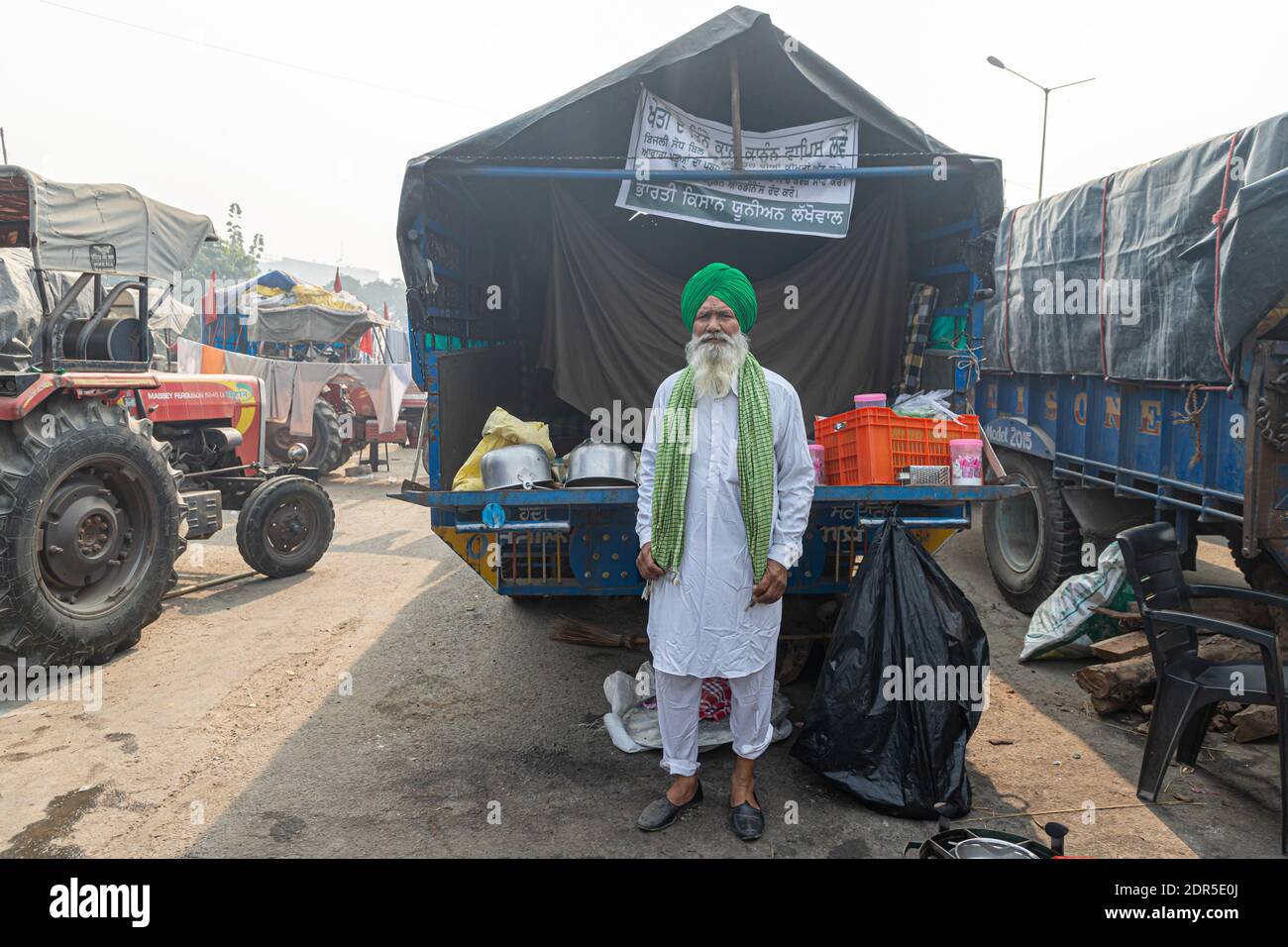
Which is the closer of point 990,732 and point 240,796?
point 240,796

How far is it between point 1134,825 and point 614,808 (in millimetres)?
1986

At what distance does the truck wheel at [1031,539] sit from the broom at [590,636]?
2909mm

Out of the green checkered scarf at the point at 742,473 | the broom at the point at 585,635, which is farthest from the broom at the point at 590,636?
the green checkered scarf at the point at 742,473

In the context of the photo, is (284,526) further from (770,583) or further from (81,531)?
(770,583)

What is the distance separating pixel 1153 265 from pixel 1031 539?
2.23m

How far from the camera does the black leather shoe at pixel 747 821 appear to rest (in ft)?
9.74

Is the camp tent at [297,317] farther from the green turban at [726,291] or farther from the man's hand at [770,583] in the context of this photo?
the man's hand at [770,583]

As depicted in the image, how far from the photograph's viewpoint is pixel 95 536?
15.8ft

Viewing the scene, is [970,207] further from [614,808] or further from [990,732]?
[614,808]

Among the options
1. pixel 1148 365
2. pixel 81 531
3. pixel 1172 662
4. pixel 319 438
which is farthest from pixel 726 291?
pixel 319 438

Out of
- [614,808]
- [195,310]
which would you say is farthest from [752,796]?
[195,310]

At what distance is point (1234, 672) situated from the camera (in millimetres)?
3068
